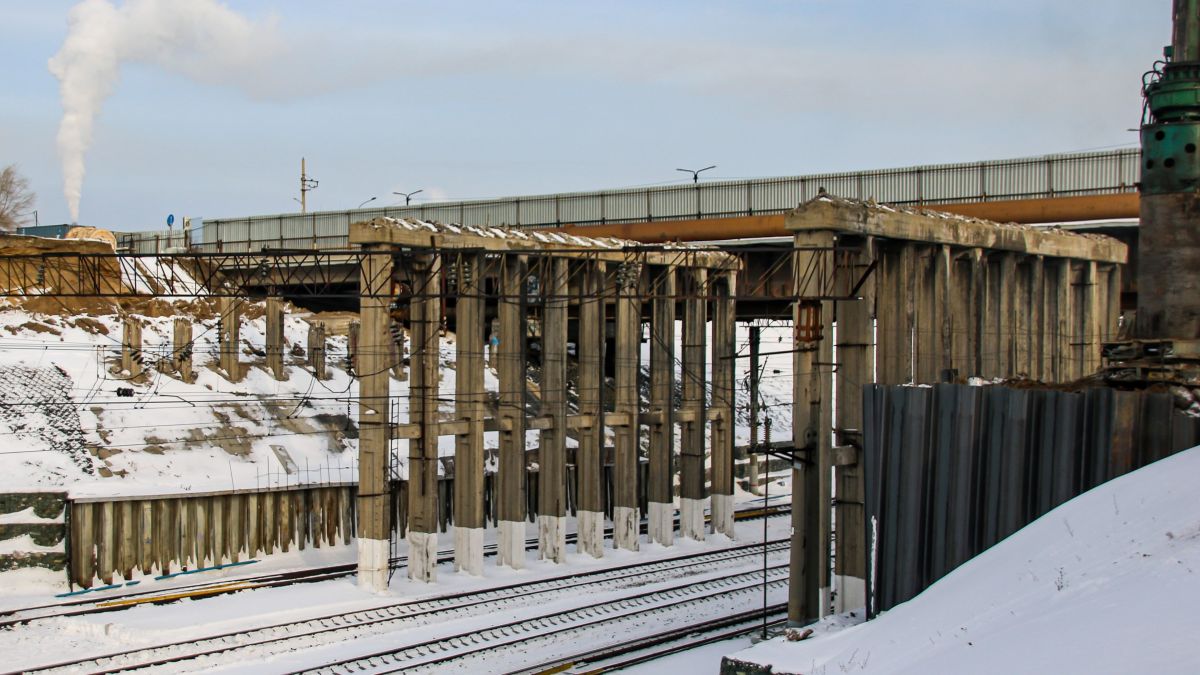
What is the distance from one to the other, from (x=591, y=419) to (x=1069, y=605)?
20.1 m

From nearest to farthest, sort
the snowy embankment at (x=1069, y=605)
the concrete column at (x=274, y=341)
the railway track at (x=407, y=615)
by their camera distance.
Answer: the snowy embankment at (x=1069, y=605), the railway track at (x=407, y=615), the concrete column at (x=274, y=341)

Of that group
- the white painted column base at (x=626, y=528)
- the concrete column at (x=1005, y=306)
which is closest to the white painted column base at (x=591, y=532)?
A: the white painted column base at (x=626, y=528)

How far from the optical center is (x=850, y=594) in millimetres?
23359

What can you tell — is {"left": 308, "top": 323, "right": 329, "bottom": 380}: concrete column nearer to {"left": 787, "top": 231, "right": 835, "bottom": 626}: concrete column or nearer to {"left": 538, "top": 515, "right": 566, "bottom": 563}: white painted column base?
{"left": 538, "top": 515, "right": 566, "bottom": 563}: white painted column base

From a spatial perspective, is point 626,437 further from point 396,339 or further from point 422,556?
point 422,556

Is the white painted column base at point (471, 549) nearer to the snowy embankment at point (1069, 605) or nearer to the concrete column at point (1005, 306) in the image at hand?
the snowy embankment at point (1069, 605)

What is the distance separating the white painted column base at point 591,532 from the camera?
107 feet

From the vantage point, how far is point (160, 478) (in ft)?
106

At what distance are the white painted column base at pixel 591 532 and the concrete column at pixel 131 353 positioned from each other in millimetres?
15160

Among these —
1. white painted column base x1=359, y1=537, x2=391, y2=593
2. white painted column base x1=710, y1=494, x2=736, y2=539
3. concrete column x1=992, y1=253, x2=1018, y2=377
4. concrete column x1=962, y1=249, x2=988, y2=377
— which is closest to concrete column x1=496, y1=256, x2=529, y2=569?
white painted column base x1=359, y1=537, x2=391, y2=593

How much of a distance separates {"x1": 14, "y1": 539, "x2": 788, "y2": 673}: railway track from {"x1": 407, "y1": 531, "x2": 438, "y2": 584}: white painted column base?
1.53 m

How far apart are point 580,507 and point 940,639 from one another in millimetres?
18839

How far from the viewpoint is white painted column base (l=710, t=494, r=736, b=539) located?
36.8 metres

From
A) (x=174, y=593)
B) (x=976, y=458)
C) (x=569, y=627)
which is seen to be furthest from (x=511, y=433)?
(x=976, y=458)
